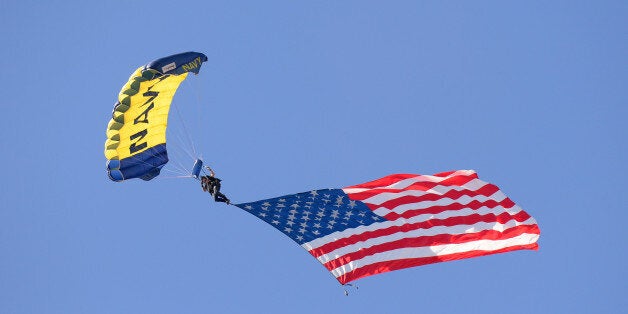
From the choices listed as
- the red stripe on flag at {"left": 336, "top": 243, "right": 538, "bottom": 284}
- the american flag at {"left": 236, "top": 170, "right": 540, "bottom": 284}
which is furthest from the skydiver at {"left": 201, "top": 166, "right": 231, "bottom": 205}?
the red stripe on flag at {"left": 336, "top": 243, "right": 538, "bottom": 284}

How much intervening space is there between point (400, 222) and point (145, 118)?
7075mm

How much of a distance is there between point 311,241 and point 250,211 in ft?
5.58

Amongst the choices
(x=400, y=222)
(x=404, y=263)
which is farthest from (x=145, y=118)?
(x=404, y=263)

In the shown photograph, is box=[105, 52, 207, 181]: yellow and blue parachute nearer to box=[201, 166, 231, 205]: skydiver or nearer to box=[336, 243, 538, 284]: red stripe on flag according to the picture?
box=[201, 166, 231, 205]: skydiver

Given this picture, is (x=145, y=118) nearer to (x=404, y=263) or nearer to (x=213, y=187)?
(x=213, y=187)

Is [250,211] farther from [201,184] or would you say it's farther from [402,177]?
[402,177]

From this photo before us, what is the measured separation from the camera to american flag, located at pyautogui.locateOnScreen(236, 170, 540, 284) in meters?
18.6

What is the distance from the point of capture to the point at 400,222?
18891 mm

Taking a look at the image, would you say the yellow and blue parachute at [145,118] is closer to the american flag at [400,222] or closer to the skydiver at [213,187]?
the skydiver at [213,187]

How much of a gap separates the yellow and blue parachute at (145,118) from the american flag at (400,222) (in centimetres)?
349

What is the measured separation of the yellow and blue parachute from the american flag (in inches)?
137

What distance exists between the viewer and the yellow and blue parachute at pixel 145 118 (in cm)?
1889

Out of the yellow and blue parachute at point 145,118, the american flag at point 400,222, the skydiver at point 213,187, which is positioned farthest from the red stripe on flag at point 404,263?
the yellow and blue parachute at point 145,118

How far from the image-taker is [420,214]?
62.2 feet
